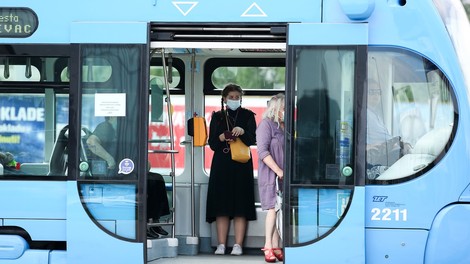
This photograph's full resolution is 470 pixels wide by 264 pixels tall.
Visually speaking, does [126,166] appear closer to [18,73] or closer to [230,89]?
[18,73]

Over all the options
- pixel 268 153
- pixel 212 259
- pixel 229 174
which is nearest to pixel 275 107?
pixel 268 153

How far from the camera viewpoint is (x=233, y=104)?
9945 mm

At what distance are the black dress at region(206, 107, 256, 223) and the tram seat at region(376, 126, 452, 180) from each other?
2.11 meters

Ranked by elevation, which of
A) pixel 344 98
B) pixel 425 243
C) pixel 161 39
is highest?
pixel 161 39

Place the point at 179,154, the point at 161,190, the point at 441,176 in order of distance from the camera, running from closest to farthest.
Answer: the point at 441,176, the point at 161,190, the point at 179,154

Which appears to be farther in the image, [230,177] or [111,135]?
[230,177]

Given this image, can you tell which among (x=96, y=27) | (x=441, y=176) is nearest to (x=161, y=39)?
(x=96, y=27)

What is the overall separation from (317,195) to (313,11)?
61.4 inches

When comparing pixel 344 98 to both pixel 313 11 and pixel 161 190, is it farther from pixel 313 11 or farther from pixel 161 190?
pixel 161 190

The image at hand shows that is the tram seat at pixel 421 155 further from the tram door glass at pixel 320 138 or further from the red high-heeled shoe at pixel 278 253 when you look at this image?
the red high-heeled shoe at pixel 278 253

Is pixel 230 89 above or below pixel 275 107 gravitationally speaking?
above

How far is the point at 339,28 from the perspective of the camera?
820cm

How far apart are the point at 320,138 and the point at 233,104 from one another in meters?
1.88

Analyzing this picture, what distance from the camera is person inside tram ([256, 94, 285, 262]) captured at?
926cm
